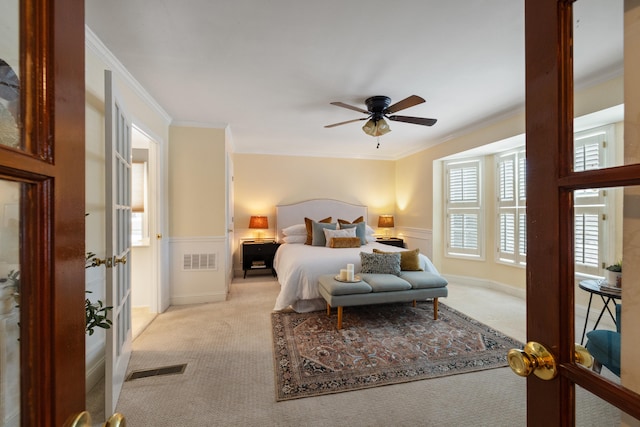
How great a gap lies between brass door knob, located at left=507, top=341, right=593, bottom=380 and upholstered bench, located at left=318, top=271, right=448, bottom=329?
2.24 metres

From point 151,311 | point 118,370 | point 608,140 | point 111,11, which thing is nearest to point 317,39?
point 111,11

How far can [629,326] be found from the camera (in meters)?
0.62

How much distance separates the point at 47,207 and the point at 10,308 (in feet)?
0.62

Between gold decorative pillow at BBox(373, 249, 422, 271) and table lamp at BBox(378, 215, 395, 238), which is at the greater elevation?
table lamp at BBox(378, 215, 395, 238)

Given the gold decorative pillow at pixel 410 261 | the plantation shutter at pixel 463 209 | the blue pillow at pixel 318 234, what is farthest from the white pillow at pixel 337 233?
the plantation shutter at pixel 463 209

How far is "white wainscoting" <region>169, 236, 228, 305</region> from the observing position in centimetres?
367

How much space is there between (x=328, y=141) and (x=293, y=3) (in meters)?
3.14

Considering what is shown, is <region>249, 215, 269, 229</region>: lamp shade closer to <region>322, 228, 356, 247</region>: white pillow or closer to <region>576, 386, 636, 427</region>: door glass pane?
<region>322, 228, 356, 247</region>: white pillow

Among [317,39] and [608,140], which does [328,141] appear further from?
[608,140]

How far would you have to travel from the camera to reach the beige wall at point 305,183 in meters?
5.40

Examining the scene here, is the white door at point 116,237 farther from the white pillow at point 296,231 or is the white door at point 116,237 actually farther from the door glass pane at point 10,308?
the white pillow at point 296,231

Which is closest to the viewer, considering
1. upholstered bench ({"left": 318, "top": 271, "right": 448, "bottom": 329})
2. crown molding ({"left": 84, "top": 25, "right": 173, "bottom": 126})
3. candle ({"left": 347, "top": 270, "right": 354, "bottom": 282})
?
crown molding ({"left": 84, "top": 25, "right": 173, "bottom": 126})

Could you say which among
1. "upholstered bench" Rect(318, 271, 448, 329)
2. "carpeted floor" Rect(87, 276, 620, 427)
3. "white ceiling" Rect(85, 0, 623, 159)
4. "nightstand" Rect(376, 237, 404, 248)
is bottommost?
"carpeted floor" Rect(87, 276, 620, 427)

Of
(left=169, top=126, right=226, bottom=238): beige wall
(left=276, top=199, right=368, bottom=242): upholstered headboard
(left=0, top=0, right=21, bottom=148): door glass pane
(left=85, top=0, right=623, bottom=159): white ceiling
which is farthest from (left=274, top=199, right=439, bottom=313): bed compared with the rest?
(left=0, top=0, right=21, bottom=148): door glass pane
